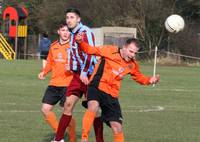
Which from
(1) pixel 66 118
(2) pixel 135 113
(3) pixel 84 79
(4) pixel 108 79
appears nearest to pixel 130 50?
(4) pixel 108 79

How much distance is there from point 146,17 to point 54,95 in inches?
1762

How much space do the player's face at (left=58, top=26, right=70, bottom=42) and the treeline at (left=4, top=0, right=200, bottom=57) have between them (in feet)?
130

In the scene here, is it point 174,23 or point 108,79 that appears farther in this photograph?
point 174,23

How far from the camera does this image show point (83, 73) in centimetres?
913

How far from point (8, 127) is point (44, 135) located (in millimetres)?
1047

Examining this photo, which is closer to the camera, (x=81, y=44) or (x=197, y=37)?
(x=81, y=44)

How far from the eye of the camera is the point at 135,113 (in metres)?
14.2

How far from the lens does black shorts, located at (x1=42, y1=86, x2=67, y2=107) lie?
984 cm

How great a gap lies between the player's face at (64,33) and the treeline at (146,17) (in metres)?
39.7

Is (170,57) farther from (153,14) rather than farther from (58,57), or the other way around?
(58,57)

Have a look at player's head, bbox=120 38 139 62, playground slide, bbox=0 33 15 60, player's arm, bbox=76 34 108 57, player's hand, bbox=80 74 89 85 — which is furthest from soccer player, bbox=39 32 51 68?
playground slide, bbox=0 33 15 60

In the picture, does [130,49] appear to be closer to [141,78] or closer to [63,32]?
[141,78]

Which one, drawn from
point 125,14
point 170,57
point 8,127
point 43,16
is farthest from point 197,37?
point 8,127

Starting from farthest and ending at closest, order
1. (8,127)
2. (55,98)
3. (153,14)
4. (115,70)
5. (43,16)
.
Result: 1. (43,16)
2. (153,14)
3. (8,127)
4. (55,98)
5. (115,70)
